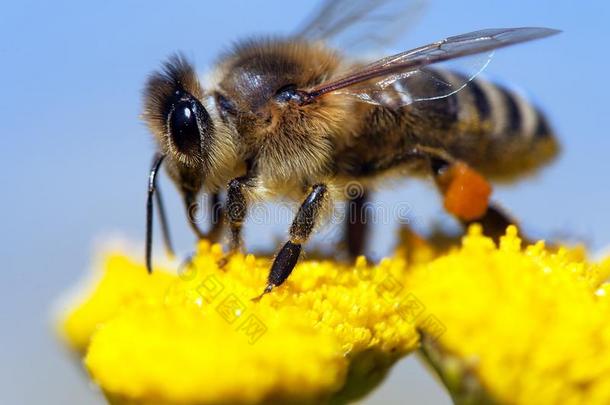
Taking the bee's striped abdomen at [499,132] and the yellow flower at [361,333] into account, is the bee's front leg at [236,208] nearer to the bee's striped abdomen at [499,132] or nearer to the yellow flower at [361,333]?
the yellow flower at [361,333]

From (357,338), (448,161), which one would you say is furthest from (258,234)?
(357,338)

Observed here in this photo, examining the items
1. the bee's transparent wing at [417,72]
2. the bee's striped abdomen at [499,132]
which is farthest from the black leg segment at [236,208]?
the bee's striped abdomen at [499,132]

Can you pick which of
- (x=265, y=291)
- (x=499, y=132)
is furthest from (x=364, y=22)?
(x=265, y=291)

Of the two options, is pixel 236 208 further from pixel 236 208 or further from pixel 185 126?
pixel 185 126

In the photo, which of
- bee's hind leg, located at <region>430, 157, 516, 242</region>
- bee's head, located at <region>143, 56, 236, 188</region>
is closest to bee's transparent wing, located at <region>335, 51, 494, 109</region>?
bee's hind leg, located at <region>430, 157, 516, 242</region>

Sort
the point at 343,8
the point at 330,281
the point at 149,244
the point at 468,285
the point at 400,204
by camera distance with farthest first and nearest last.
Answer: the point at 343,8, the point at 400,204, the point at 149,244, the point at 330,281, the point at 468,285

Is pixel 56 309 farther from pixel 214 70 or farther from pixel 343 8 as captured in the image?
pixel 343 8
